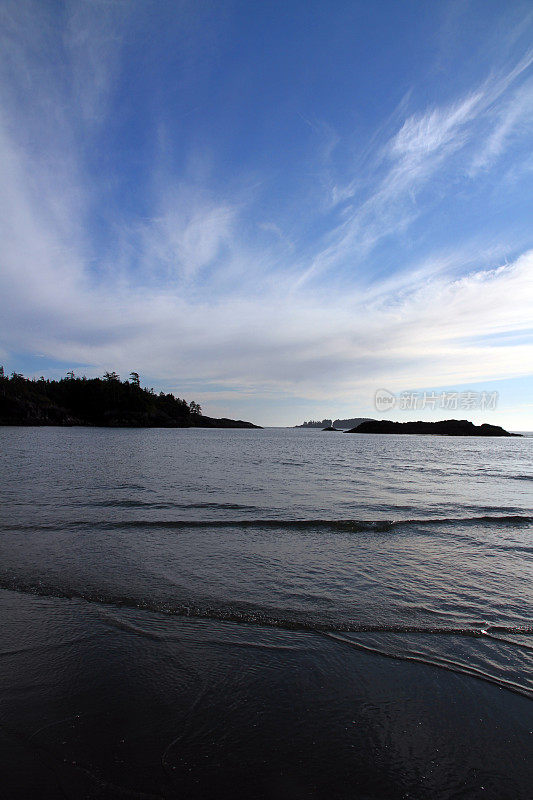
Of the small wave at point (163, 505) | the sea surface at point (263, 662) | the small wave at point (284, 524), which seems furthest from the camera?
the small wave at point (163, 505)

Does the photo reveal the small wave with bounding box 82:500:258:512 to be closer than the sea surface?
No

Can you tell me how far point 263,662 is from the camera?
5.77m

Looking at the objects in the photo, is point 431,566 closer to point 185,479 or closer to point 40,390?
point 185,479

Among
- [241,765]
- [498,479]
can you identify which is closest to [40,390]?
[498,479]

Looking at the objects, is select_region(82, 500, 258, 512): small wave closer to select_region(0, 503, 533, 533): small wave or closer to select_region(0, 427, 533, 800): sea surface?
select_region(0, 503, 533, 533): small wave

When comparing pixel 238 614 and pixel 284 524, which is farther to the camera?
pixel 284 524

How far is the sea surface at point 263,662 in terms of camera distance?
3.77m

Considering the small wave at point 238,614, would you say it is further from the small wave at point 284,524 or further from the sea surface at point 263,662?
the small wave at point 284,524

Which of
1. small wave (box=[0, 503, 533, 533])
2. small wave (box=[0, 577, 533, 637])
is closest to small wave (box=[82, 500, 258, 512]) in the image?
small wave (box=[0, 503, 533, 533])

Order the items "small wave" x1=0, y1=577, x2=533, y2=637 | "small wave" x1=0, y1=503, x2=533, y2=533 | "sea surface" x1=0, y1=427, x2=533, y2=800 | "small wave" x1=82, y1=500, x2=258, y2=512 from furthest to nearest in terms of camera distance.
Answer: "small wave" x1=82, y1=500, x2=258, y2=512, "small wave" x1=0, y1=503, x2=533, y2=533, "small wave" x1=0, y1=577, x2=533, y2=637, "sea surface" x1=0, y1=427, x2=533, y2=800

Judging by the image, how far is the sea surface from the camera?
12.4ft

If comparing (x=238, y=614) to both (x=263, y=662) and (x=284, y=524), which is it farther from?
(x=284, y=524)

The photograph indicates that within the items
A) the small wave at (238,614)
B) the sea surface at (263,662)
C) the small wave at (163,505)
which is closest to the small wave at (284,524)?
the sea surface at (263,662)

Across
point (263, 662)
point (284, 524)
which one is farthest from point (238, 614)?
point (284, 524)
